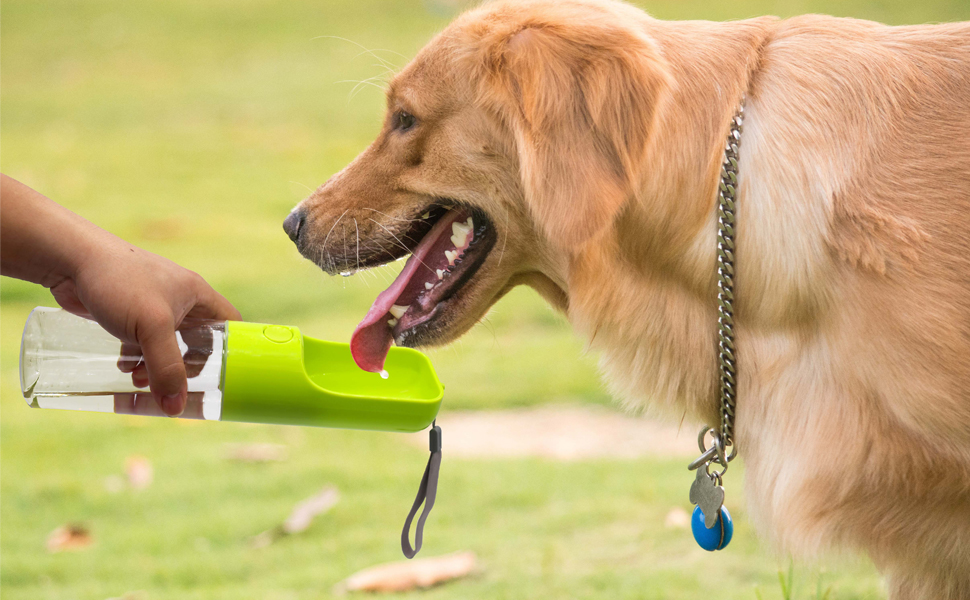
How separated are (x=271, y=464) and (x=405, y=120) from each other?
9.27ft

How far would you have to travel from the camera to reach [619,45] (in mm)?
2070

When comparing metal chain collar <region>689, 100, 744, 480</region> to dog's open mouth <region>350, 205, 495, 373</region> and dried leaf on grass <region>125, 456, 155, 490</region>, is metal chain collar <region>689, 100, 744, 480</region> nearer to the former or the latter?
dog's open mouth <region>350, 205, 495, 373</region>

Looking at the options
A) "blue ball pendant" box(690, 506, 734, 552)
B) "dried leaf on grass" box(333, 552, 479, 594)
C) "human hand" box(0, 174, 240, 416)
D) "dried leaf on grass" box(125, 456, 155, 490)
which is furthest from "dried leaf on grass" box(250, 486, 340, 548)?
"human hand" box(0, 174, 240, 416)

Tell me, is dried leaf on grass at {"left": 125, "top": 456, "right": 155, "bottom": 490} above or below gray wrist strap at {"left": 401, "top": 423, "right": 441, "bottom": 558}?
below

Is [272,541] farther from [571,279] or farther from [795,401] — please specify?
[795,401]

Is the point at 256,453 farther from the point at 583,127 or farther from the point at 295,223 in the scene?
the point at 583,127

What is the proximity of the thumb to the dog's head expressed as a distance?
608mm

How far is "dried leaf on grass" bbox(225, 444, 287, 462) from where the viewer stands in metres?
4.84

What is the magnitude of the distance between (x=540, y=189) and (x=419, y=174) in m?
0.43

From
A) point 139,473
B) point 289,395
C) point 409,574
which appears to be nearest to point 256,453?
point 139,473

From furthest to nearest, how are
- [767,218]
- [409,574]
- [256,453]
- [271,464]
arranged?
[256,453], [271,464], [409,574], [767,218]

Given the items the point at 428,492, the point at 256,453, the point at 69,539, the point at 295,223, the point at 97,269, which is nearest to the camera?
the point at 97,269

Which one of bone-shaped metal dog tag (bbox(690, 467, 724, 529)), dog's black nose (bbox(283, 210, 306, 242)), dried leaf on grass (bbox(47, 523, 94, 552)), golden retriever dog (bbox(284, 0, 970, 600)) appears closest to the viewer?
golden retriever dog (bbox(284, 0, 970, 600))

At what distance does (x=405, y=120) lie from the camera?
7.87ft
